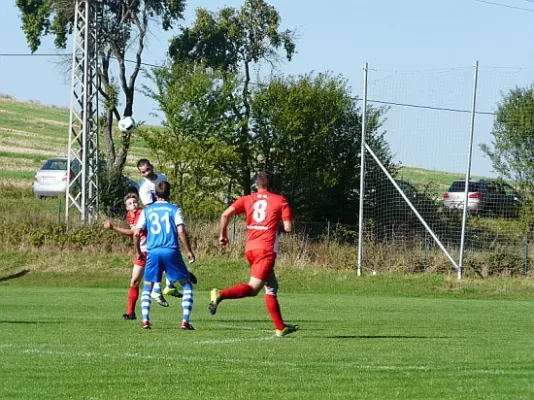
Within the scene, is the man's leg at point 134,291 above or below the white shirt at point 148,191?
below

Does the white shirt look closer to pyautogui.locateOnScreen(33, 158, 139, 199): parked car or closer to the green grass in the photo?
pyautogui.locateOnScreen(33, 158, 139, 199): parked car

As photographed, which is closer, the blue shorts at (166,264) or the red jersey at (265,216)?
the red jersey at (265,216)

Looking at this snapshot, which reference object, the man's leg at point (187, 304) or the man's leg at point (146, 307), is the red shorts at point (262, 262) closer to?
the man's leg at point (187, 304)

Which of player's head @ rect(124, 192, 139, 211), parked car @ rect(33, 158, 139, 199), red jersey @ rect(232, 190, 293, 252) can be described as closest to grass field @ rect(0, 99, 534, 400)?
red jersey @ rect(232, 190, 293, 252)

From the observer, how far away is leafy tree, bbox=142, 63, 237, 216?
3644 centimetres

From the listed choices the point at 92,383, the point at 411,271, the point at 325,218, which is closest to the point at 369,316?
the point at 92,383

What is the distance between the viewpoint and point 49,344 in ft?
38.1

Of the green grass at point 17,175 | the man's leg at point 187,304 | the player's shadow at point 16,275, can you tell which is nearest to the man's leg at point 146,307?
the man's leg at point 187,304

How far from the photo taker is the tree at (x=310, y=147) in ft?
126

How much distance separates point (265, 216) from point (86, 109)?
66.7 ft

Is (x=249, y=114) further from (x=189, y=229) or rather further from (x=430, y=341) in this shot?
(x=430, y=341)

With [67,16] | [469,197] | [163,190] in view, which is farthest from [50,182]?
[163,190]

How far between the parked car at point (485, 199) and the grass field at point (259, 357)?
1359cm

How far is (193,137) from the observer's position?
3709 centimetres
